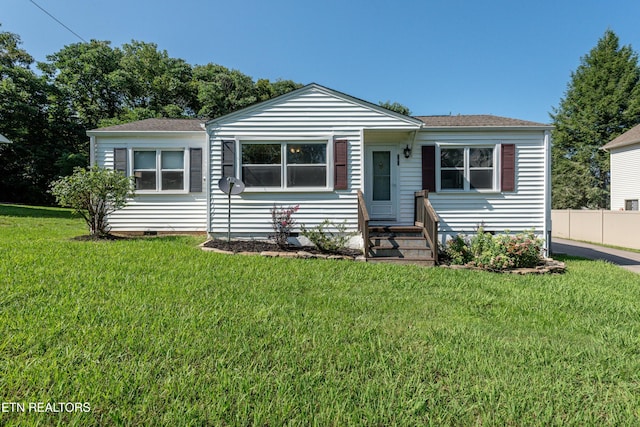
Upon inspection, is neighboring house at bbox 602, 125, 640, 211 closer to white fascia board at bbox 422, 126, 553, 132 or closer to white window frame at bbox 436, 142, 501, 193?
white fascia board at bbox 422, 126, 553, 132

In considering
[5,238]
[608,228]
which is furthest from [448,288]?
[608,228]

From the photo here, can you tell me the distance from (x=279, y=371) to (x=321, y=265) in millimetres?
3403

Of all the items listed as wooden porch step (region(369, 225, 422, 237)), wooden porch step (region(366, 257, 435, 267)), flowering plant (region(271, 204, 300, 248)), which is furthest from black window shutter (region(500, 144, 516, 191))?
flowering plant (region(271, 204, 300, 248))

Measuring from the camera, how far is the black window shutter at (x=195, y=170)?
28.2 ft

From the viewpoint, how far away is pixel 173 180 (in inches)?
341

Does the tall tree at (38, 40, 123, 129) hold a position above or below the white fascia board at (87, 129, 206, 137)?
above

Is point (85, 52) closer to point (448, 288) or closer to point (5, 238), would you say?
point (5, 238)

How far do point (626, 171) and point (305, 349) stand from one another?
69.6ft

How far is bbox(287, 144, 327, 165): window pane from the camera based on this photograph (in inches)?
305

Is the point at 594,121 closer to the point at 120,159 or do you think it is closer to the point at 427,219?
the point at 427,219

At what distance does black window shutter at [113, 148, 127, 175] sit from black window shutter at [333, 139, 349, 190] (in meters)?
5.95

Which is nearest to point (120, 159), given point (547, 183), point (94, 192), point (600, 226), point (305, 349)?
point (94, 192)

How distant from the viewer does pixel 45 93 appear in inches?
872

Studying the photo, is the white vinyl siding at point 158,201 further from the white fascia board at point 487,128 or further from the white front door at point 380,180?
the white fascia board at point 487,128
